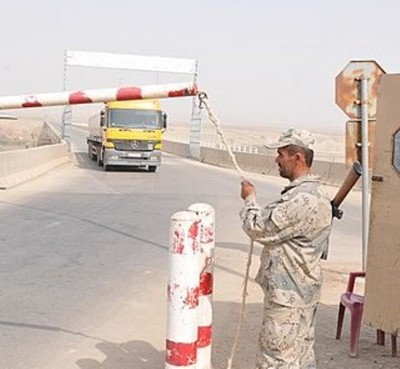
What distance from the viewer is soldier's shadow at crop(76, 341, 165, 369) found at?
5.34 m

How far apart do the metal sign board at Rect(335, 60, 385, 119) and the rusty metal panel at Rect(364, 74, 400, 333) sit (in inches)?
55.7

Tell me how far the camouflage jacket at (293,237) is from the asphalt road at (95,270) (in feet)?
6.04

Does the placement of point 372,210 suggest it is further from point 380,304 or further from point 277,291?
point 277,291

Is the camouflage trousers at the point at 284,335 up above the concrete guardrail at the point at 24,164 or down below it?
above

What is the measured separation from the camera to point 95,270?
8.79 m

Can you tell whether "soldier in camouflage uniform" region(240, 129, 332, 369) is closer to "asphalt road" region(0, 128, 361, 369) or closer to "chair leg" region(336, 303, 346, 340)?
"asphalt road" region(0, 128, 361, 369)

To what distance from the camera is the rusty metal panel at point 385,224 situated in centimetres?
528

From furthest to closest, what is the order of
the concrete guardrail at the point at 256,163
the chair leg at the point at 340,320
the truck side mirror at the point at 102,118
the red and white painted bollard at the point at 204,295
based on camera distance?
the truck side mirror at the point at 102,118
the concrete guardrail at the point at 256,163
the chair leg at the point at 340,320
the red and white painted bollard at the point at 204,295

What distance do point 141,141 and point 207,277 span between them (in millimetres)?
25498

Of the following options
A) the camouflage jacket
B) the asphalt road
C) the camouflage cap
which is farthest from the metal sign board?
the camouflage jacket

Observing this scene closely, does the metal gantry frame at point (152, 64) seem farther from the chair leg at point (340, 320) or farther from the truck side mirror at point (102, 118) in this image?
the chair leg at point (340, 320)

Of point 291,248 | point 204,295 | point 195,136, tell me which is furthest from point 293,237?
point 195,136

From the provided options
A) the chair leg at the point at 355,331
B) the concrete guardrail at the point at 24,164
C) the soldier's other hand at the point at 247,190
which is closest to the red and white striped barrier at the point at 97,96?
the soldier's other hand at the point at 247,190

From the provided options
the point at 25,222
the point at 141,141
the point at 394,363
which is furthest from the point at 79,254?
the point at 141,141
